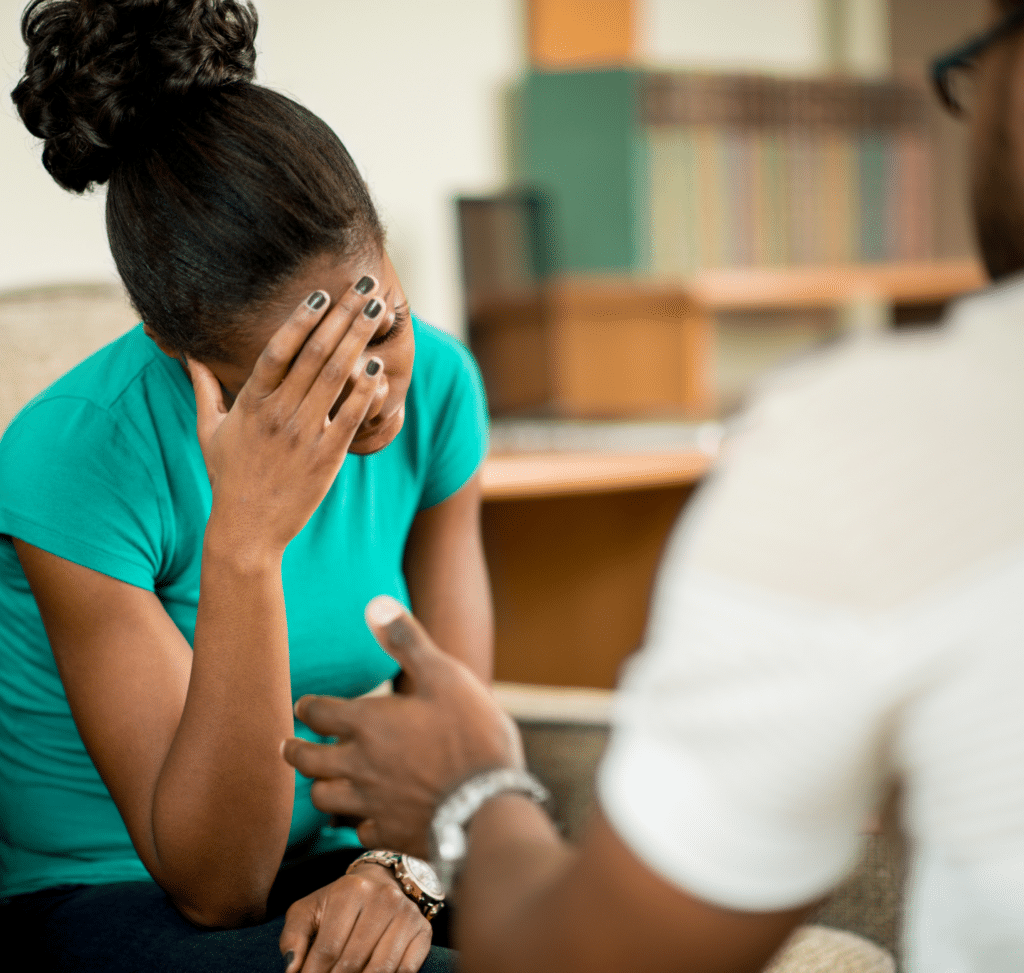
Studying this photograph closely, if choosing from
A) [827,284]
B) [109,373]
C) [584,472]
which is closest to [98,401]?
[109,373]

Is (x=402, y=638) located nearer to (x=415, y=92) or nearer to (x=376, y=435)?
(x=376, y=435)

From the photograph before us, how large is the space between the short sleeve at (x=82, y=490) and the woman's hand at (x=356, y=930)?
27 centimetres

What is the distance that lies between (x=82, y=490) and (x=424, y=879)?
0.40m

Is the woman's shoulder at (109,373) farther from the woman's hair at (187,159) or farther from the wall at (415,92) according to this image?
the wall at (415,92)

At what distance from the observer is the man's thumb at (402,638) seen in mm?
585

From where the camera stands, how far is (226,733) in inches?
32.6

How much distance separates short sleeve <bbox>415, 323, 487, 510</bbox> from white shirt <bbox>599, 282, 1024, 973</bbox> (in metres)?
0.67

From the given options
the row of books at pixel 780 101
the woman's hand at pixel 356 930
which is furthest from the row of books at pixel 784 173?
the woman's hand at pixel 356 930

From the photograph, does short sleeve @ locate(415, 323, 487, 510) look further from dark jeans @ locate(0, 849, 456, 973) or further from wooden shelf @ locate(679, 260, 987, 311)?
wooden shelf @ locate(679, 260, 987, 311)

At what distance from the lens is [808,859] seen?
1.44 feet

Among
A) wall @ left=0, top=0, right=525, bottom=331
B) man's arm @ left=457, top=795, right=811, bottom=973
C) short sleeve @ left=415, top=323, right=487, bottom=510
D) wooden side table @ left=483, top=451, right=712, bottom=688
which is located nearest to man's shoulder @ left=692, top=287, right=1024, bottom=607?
man's arm @ left=457, top=795, right=811, bottom=973

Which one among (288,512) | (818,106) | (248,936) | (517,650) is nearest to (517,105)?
(818,106)

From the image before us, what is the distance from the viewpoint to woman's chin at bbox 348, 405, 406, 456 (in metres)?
0.97

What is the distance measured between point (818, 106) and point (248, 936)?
2316 mm
